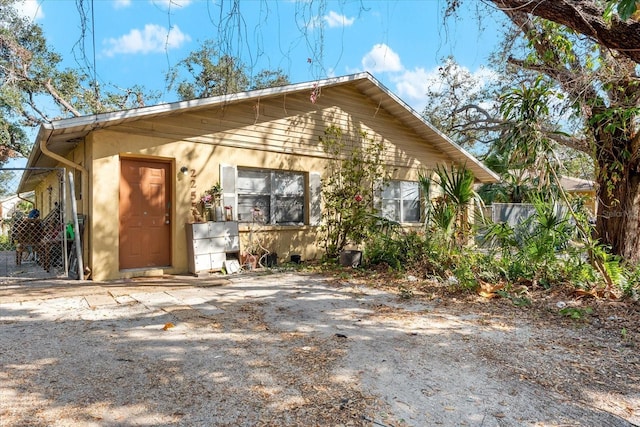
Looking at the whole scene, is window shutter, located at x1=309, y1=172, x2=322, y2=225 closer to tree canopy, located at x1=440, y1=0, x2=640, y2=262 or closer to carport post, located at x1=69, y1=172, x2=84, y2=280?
tree canopy, located at x1=440, y1=0, x2=640, y2=262

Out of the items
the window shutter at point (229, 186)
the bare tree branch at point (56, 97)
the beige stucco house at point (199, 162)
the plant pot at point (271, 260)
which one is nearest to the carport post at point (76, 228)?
the beige stucco house at point (199, 162)

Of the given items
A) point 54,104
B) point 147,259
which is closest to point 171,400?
point 147,259

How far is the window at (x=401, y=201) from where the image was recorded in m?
10.7

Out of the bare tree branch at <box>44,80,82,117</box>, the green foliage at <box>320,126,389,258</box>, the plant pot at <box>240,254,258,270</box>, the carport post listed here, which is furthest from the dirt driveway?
the bare tree branch at <box>44,80,82,117</box>

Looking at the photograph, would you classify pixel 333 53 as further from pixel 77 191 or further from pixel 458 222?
pixel 77 191

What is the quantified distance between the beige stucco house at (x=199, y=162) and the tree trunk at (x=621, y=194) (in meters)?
4.29

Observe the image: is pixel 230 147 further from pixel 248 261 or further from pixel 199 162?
pixel 248 261

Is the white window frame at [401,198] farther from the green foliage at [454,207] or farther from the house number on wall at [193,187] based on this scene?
the house number on wall at [193,187]

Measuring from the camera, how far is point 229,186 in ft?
25.8

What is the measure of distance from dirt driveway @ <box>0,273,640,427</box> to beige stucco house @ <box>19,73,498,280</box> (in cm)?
208

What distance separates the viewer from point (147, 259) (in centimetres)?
716

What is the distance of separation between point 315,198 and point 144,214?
12.3ft

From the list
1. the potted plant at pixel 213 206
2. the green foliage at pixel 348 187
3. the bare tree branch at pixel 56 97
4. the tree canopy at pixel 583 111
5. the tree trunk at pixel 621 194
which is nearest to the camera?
the tree canopy at pixel 583 111

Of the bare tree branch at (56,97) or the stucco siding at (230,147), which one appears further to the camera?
the bare tree branch at (56,97)
